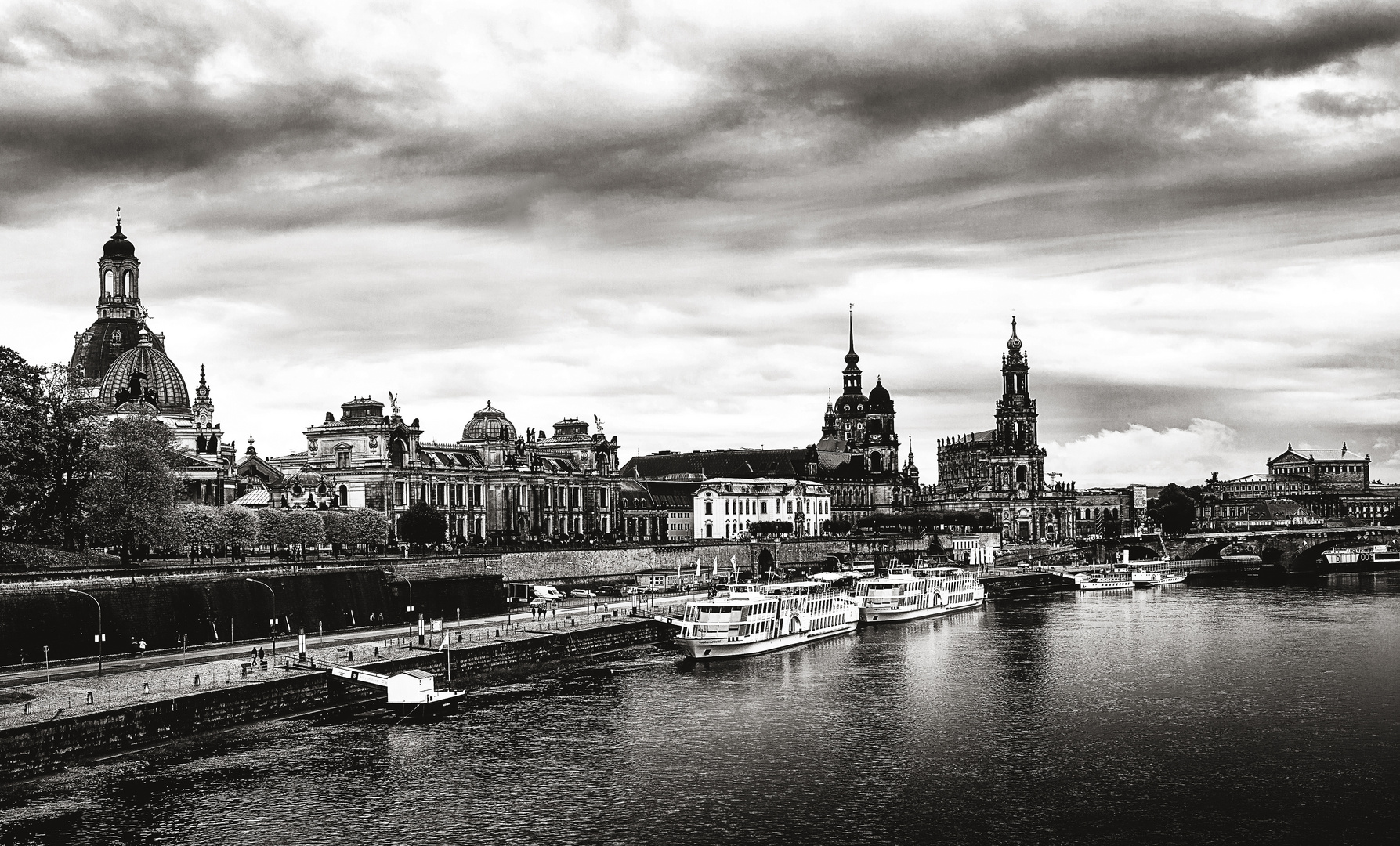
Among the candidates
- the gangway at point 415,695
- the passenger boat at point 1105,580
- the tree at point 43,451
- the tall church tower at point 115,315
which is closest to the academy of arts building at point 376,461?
the tall church tower at point 115,315

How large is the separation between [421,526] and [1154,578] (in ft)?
226

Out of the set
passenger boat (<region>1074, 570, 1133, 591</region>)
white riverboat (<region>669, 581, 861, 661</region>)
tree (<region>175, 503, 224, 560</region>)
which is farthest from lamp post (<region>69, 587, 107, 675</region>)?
passenger boat (<region>1074, 570, 1133, 591</region>)

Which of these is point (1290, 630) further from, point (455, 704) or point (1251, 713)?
point (455, 704)

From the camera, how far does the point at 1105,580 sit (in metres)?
134

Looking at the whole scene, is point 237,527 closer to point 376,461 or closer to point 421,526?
point 421,526

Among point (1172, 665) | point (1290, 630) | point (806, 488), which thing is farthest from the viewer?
point (806, 488)

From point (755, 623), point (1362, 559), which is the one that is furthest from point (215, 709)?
point (1362, 559)

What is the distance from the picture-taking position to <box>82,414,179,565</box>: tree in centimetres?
7269

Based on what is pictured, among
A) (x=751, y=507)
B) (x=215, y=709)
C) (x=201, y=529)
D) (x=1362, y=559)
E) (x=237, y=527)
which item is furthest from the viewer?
(x=751, y=507)

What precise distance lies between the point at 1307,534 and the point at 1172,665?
93.1 metres

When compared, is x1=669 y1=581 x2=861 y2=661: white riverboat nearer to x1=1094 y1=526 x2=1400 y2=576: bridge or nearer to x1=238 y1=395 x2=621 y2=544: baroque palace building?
x1=238 y1=395 x2=621 y2=544: baroque palace building

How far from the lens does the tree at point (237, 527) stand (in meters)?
97.1

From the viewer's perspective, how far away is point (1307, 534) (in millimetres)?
153250

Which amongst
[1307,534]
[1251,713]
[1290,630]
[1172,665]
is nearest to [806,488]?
[1307,534]
